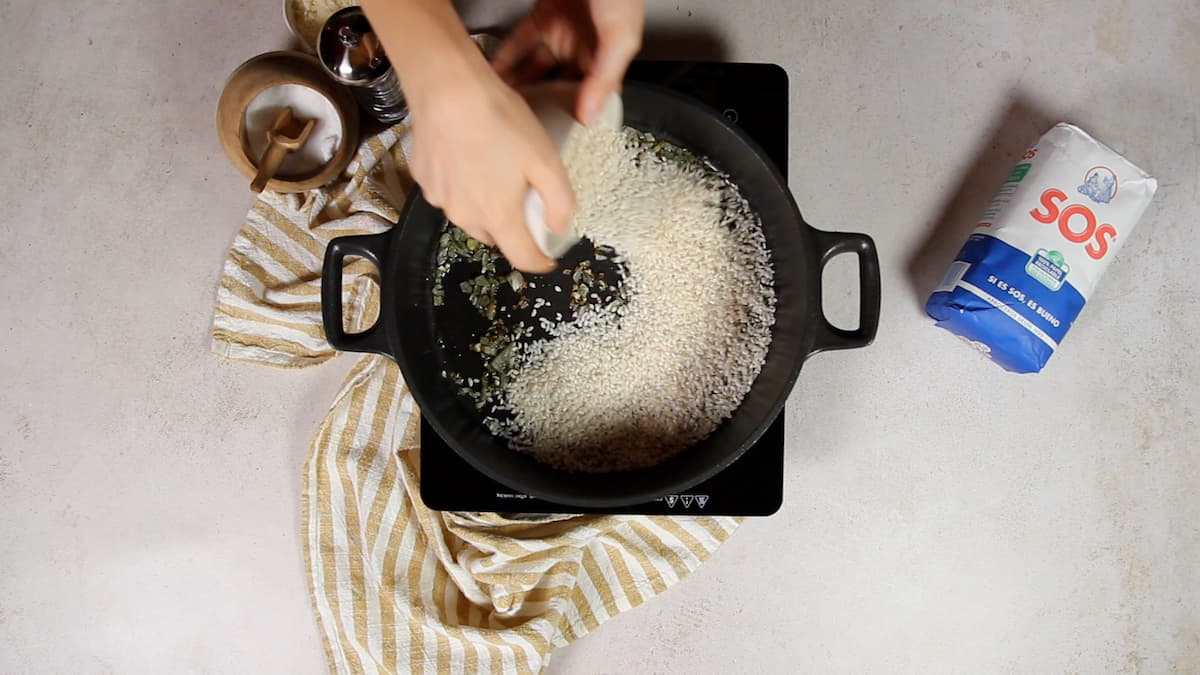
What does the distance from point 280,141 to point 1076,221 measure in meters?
0.71

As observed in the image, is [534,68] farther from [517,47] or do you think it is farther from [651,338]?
[651,338]

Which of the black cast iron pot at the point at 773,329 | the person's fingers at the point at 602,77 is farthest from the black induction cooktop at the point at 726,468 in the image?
the person's fingers at the point at 602,77

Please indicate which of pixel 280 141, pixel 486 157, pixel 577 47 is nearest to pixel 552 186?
pixel 486 157

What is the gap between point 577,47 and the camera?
2.13 ft

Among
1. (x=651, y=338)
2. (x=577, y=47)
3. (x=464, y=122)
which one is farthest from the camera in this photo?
(x=651, y=338)

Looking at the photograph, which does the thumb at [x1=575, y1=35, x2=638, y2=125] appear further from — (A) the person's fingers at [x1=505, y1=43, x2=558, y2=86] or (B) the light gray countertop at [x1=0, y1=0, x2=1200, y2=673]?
(B) the light gray countertop at [x1=0, y1=0, x2=1200, y2=673]

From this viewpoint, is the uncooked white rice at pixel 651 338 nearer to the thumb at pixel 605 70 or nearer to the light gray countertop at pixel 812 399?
the light gray countertop at pixel 812 399

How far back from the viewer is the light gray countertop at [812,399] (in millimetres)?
889

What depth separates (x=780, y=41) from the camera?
0.90m

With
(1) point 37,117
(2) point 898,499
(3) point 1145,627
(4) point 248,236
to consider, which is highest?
(1) point 37,117

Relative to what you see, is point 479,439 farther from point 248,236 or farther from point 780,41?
point 780,41

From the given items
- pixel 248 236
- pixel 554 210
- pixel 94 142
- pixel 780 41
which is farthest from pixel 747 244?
pixel 94 142

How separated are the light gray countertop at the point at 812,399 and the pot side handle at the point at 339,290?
194mm

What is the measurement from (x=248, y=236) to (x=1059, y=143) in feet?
2.46
